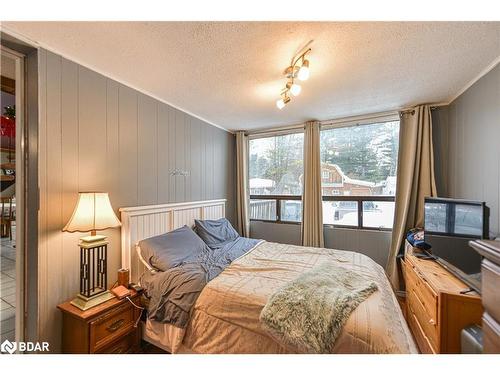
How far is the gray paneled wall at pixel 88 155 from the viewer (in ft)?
4.65

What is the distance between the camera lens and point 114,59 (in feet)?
5.15

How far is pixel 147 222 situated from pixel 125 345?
101cm

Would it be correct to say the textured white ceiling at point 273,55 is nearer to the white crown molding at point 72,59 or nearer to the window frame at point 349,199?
the white crown molding at point 72,59

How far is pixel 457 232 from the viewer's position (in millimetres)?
1587

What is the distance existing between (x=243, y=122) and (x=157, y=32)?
2.01 meters

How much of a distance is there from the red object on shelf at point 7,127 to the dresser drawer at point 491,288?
256 centimetres

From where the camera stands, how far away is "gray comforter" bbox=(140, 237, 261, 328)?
1.47 metres

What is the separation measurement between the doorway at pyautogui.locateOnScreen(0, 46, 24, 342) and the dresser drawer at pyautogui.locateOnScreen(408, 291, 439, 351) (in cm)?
274

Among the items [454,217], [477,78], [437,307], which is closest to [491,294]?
[437,307]

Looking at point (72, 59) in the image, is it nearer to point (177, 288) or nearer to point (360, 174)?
point (177, 288)

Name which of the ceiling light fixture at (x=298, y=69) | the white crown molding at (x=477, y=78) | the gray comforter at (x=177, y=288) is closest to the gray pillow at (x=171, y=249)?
the gray comforter at (x=177, y=288)
